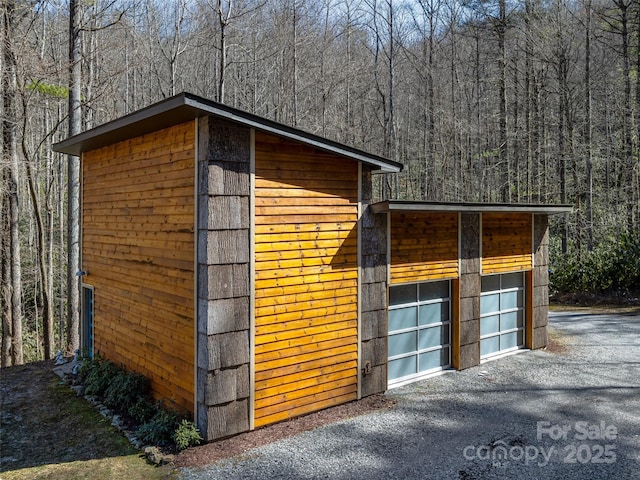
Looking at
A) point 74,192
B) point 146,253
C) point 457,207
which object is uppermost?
point 74,192

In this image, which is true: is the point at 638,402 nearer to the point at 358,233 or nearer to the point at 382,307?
the point at 382,307

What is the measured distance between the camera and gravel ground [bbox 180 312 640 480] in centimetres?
511

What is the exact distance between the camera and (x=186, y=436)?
552 cm

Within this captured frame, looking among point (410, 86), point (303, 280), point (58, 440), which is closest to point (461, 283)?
point (303, 280)

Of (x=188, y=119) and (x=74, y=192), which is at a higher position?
(x=188, y=119)

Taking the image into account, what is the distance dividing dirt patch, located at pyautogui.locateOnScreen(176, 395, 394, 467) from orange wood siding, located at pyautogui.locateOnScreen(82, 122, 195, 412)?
66 centimetres

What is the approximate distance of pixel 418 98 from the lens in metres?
22.3

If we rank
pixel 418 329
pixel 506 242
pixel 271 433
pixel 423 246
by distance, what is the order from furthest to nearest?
pixel 506 242, pixel 418 329, pixel 423 246, pixel 271 433

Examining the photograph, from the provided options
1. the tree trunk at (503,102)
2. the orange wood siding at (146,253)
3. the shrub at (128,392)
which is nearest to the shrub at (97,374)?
the orange wood siding at (146,253)

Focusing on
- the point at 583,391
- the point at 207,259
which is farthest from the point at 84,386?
the point at 583,391

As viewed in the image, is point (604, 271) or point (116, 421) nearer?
point (116, 421)

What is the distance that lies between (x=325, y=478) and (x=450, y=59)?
20678 mm

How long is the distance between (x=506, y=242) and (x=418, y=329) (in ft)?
8.71

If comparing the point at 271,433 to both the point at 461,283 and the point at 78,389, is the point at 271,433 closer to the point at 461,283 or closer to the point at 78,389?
the point at 78,389
